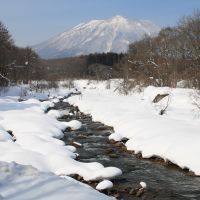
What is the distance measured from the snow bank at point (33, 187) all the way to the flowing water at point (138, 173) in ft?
9.74

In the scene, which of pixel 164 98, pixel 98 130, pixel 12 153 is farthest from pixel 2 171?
pixel 164 98

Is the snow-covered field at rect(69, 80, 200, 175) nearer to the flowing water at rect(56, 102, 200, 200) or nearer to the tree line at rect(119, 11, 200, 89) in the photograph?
the flowing water at rect(56, 102, 200, 200)

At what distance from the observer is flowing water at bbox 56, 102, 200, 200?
40.0ft

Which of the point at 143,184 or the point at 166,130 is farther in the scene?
the point at 166,130

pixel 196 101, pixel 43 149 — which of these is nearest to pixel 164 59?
pixel 196 101

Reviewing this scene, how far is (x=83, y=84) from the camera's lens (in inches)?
3846

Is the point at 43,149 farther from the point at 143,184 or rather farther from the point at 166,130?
the point at 166,130

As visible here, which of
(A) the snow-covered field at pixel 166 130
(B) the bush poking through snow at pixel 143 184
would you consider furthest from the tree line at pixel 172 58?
(B) the bush poking through snow at pixel 143 184

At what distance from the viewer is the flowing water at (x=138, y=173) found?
12180 millimetres

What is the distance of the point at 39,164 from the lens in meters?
13.8

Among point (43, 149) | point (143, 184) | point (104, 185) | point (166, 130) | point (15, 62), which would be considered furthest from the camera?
point (15, 62)

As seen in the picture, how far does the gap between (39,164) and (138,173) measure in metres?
3.27

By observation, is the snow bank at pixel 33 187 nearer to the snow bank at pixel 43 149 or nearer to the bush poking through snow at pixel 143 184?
the snow bank at pixel 43 149

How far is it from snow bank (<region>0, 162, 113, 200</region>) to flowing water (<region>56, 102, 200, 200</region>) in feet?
A: 9.74
